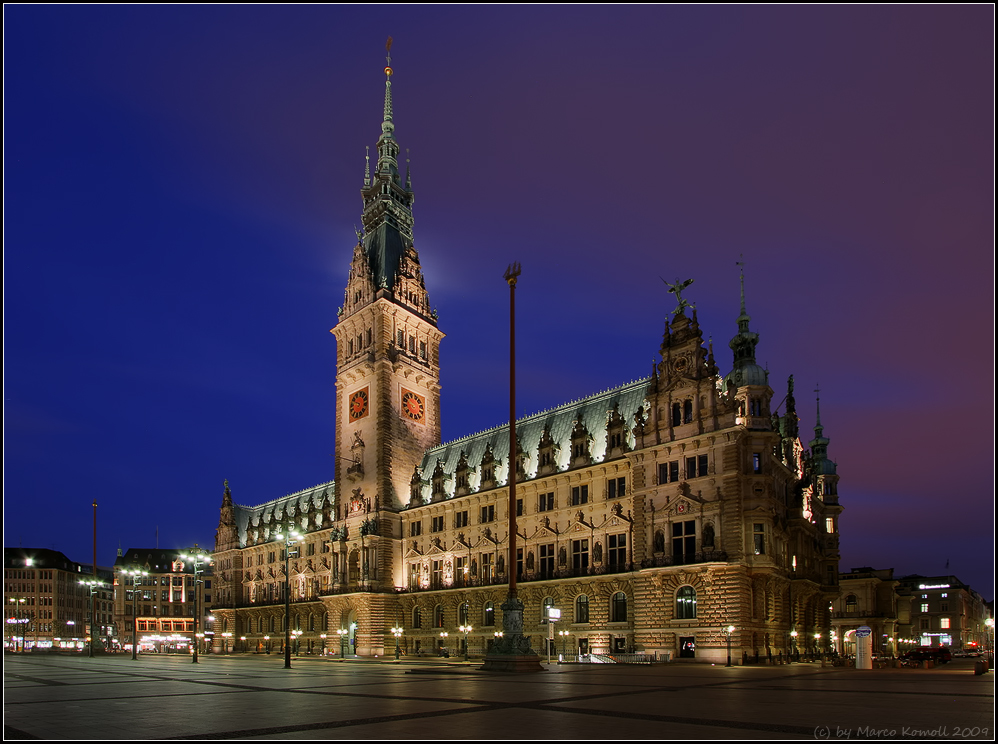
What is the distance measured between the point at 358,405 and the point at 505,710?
74862mm

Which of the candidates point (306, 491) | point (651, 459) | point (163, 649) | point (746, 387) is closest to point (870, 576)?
point (746, 387)

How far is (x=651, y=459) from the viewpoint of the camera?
63.7 metres

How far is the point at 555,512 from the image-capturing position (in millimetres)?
71812

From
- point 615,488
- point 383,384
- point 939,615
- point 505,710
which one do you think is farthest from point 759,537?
point 939,615

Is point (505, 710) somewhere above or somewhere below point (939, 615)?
above

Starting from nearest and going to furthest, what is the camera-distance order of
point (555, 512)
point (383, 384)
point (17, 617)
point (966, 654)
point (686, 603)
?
point (686, 603) → point (555, 512) → point (383, 384) → point (966, 654) → point (17, 617)

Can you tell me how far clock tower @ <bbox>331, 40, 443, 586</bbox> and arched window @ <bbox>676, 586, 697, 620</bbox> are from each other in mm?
36788

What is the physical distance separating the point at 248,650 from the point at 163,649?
1231 inches

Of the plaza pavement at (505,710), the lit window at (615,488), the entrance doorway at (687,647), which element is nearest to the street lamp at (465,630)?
the lit window at (615,488)

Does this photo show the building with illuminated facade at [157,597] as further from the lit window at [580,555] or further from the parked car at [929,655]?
the parked car at [929,655]

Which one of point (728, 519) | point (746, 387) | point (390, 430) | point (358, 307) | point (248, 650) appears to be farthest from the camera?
point (248, 650)

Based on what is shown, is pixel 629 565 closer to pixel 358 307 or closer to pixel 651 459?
pixel 651 459

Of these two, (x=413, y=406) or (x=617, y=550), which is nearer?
(x=617, y=550)

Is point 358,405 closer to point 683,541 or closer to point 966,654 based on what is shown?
point 683,541
